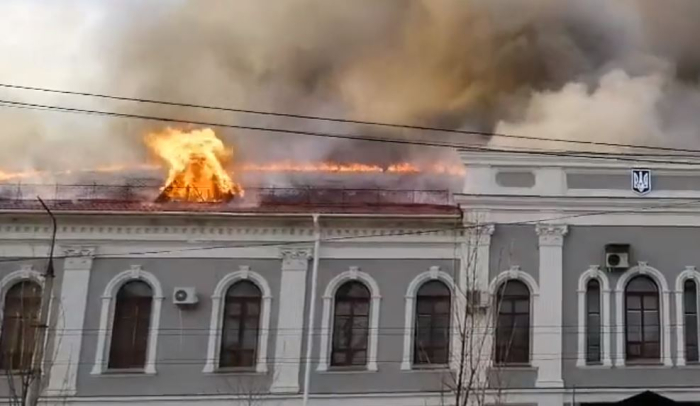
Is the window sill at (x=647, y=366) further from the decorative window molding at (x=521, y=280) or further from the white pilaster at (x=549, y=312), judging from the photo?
the decorative window molding at (x=521, y=280)

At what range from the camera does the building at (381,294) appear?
60.8 ft

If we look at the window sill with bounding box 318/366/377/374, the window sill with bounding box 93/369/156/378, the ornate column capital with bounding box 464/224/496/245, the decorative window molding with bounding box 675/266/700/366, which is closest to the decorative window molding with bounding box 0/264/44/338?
the window sill with bounding box 93/369/156/378

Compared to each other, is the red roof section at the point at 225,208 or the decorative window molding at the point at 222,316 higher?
the red roof section at the point at 225,208

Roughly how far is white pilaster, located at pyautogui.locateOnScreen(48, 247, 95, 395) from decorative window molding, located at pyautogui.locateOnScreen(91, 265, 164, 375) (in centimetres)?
43

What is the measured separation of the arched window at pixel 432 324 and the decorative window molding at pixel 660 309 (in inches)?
139

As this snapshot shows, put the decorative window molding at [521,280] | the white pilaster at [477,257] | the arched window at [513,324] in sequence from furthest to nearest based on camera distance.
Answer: the white pilaster at [477,257] < the decorative window molding at [521,280] < the arched window at [513,324]

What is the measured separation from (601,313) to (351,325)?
5281mm

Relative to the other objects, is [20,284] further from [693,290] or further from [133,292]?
[693,290]

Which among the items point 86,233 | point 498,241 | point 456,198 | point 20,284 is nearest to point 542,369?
point 498,241

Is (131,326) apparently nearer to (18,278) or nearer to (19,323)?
(19,323)

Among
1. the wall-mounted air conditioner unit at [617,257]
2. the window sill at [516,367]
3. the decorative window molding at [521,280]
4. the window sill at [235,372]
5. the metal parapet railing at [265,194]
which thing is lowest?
the window sill at [235,372]

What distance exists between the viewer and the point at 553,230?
18984 mm

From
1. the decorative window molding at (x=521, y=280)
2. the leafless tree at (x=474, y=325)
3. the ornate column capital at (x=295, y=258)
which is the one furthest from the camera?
the ornate column capital at (x=295, y=258)

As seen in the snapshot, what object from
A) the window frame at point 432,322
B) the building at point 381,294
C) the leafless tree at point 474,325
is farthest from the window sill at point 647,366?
the window frame at point 432,322
